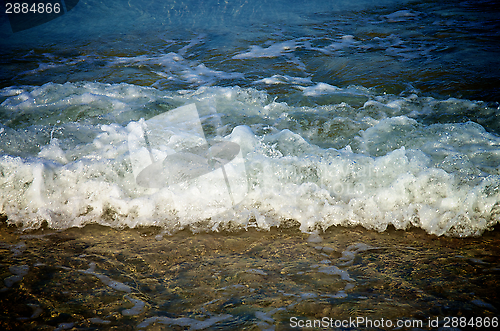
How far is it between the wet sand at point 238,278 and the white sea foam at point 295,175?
14 centimetres

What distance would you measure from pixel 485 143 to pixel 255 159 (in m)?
2.09

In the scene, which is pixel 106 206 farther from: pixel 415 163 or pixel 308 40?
pixel 308 40

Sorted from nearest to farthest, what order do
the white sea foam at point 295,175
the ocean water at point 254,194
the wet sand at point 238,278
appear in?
the wet sand at point 238,278
the ocean water at point 254,194
the white sea foam at point 295,175

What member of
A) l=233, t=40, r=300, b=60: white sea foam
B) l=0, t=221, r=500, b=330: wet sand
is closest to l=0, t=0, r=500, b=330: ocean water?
l=0, t=221, r=500, b=330: wet sand

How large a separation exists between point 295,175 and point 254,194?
1.32ft

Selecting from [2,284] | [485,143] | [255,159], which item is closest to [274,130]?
[255,159]

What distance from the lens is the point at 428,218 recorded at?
252 cm

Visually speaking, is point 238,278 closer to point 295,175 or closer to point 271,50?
point 295,175

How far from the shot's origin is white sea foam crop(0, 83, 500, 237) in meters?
2.59

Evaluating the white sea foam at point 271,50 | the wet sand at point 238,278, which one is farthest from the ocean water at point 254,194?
the white sea foam at point 271,50

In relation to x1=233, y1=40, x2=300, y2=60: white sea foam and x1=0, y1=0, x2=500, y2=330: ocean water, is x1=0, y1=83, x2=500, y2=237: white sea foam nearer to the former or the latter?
x1=0, y1=0, x2=500, y2=330: ocean water

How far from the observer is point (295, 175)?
→ 2.93 metres

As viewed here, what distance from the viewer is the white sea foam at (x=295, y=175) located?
8.48 feet

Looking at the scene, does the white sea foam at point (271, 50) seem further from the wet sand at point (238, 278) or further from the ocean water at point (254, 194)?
the wet sand at point (238, 278)
